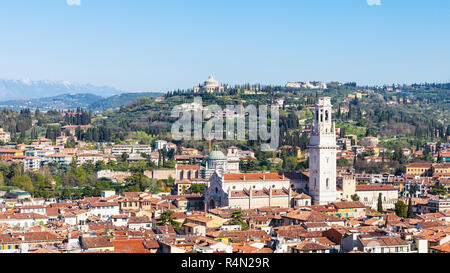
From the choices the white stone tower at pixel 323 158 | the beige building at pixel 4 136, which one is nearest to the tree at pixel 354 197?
the white stone tower at pixel 323 158

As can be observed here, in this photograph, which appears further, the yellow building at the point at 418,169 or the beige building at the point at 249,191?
the yellow building at the point at 418,169

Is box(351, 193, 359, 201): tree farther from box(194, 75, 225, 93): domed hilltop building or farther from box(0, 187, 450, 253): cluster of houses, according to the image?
box(194, 75, 225, 93): domed hilltop building

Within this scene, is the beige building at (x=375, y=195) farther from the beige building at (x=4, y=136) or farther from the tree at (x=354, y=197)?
the beige building at (x=4, y=136)

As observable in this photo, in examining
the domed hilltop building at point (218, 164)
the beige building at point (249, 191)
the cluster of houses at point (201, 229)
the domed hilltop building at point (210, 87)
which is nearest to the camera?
the cluster of houses at point (201, 229)

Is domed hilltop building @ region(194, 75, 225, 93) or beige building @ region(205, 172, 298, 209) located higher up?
domed hilltop building @ region(194, 75, 225, 93)

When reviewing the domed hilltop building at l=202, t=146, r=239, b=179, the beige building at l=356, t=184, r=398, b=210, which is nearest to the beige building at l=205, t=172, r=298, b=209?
the beige building at l=356, t=184, r=398, b=210
